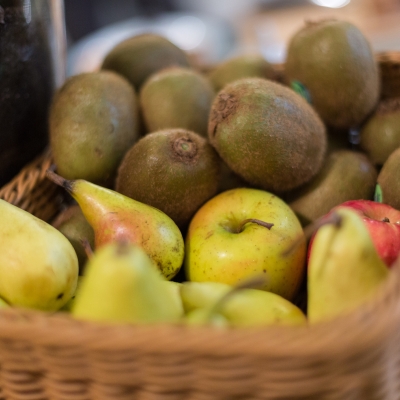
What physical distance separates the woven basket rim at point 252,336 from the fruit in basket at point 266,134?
0.86 feet

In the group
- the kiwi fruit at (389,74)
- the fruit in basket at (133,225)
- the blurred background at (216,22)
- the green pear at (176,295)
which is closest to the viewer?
the green pear at (176,295)

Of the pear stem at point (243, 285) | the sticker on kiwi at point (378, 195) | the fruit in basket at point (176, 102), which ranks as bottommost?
the sticker on kiwi at point (378, 195)

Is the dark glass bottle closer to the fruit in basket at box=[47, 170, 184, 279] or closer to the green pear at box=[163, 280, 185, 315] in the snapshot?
the fruit in basket at box=[47, 170, 184, 279]

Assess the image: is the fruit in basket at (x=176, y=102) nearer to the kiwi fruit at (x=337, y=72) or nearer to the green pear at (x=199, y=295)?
the kiwi fruit at (x=337, y=72)

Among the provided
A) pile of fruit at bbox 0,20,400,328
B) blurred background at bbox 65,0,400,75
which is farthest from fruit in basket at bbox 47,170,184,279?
blurred background at bbox 65,0,400,75

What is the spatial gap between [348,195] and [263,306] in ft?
0.84

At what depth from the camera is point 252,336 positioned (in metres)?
0.28

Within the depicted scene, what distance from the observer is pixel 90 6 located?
2270 mm

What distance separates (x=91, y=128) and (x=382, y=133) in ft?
1.34

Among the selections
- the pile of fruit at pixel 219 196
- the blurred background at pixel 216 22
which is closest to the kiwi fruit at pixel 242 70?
the pile of fruit at pixel 219 196

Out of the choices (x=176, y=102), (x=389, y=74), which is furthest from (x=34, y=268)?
(x=389, y=74)

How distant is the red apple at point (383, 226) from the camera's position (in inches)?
17.2

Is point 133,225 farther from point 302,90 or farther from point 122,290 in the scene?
point 302,90

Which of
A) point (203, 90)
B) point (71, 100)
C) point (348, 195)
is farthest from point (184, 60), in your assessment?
point (348, 195)
